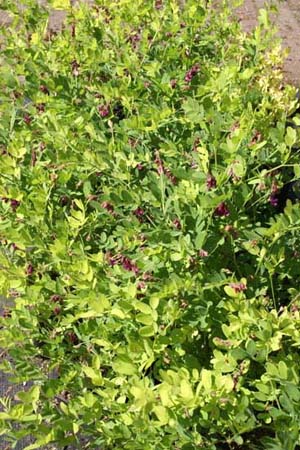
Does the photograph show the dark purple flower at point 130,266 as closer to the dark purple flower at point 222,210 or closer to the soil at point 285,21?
the dark purple flower at point 222,210

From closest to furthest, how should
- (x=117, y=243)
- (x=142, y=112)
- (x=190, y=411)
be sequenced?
(x=190, y=411), (x=117, y=243), (x=142, y=112)

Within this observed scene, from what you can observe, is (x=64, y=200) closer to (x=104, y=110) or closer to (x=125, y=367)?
(x=104, y=110)

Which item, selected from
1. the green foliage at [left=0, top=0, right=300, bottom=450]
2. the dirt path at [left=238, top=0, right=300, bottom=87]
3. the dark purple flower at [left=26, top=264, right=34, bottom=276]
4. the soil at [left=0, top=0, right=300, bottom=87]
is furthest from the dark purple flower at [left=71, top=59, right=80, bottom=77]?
the soil at [left=0, top=0, right=300, bottom=87]

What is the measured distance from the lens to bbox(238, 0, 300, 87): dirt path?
419 cm

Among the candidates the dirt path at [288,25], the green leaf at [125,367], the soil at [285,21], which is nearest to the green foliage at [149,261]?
the green leaf at [125,367]

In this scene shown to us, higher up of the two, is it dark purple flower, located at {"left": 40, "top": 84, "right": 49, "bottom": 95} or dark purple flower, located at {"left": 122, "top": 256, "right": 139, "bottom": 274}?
dark purple flower, located at {"left": 40, "top": 84, "right": 49, "bottom": 95}

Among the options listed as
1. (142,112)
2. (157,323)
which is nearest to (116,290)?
(157,323)

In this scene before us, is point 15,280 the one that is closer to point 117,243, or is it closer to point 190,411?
point 117,243

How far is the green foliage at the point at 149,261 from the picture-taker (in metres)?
1.30

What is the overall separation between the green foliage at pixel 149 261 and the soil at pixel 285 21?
7.55ft

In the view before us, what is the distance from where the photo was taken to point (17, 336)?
151cm

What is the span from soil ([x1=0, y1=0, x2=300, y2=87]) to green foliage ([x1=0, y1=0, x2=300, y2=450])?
230cm

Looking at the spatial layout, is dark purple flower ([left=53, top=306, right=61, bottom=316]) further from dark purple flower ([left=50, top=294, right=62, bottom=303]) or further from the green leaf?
the green leaf

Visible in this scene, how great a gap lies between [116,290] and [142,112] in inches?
28.0
